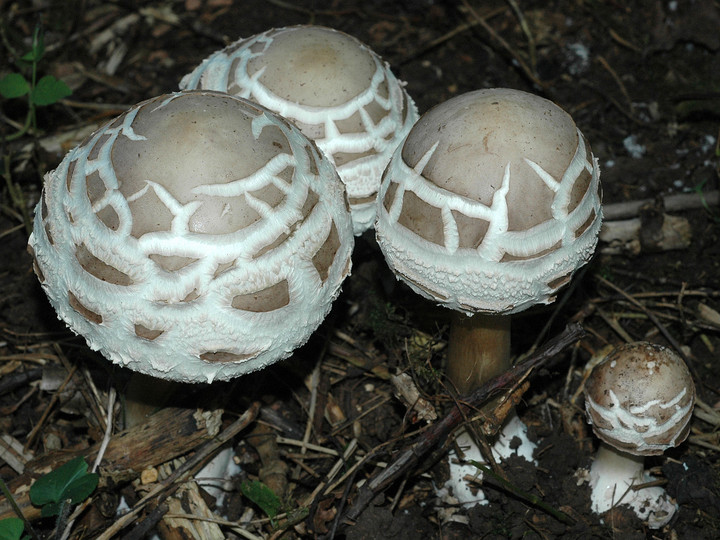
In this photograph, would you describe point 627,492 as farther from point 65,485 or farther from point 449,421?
point 65,485

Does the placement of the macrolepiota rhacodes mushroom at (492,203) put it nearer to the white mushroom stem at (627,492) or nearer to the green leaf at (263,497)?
the white mushroom stem at (627,492)

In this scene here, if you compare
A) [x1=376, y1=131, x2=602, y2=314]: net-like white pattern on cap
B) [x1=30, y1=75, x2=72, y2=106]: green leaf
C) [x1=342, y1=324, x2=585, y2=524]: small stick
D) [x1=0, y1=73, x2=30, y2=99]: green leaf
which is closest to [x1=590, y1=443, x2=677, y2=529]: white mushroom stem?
[x1=342, y1=324, x2=585, y2=524]: small stick

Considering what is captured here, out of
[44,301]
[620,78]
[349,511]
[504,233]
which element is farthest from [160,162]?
[620,78]

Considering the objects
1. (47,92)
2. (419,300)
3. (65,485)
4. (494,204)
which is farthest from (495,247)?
(47,92)

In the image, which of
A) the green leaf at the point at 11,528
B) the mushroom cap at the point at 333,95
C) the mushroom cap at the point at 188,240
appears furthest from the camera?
the mushroom cap at the point at 333,95

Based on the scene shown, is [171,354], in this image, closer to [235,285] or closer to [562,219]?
[235,285]

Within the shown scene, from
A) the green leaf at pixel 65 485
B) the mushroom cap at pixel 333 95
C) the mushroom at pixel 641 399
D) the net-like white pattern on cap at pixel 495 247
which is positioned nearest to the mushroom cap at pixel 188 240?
the net-like white pattern on cap at pixel 495 247
